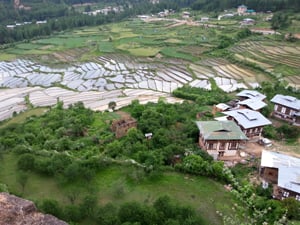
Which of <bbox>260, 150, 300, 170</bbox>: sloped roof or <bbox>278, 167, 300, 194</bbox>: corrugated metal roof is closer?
Answer: <bbox>278, 167, 300, 194</bbox>: corrugated metal roof

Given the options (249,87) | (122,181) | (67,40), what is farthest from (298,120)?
(67,40)

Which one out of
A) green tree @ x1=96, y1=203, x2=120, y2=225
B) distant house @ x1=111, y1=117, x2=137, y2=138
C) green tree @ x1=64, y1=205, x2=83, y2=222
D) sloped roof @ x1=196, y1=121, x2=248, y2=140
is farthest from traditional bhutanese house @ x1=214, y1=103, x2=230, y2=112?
green tree @ x1=64, y1=205, x2=83, y2=222

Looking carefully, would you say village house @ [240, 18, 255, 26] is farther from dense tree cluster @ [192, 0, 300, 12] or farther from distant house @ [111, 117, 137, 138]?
distant house @ [111, 117, 137, 138]

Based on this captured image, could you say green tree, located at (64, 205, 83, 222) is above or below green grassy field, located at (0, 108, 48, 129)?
above

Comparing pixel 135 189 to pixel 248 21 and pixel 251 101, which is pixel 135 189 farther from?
pixel 248 21

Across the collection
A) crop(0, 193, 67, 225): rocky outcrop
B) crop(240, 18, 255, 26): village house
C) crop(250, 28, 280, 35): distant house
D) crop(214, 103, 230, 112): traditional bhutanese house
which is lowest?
crop(214, 103, 230, 112): traditional bhutanese house

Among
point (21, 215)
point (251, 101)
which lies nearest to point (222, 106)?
point (251, 101)
